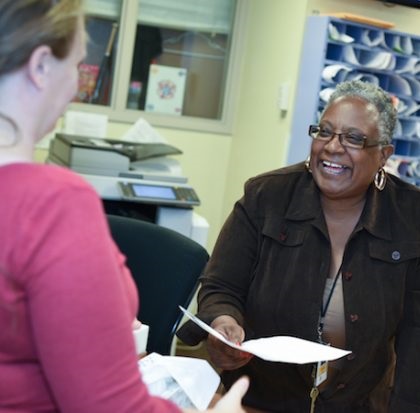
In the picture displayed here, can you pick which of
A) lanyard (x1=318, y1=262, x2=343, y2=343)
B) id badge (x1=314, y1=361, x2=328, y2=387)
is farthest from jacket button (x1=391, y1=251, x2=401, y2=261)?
id badge (x1=314, y1=361, x2=328, y2=387)

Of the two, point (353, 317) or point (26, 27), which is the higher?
point (26, 27)

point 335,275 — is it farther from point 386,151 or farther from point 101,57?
point 101,57

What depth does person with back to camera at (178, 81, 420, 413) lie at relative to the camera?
6.35ft

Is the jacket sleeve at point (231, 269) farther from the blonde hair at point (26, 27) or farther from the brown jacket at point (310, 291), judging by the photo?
the blonde hair at point (26, 27)

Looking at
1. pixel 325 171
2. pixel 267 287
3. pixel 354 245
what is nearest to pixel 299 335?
pixel 267 287

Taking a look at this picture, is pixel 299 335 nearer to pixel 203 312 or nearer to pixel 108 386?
pixel 203 312

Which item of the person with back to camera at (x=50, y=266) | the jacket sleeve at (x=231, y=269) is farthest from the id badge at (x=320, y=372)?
the person with back to camera at (x=50, y=266)

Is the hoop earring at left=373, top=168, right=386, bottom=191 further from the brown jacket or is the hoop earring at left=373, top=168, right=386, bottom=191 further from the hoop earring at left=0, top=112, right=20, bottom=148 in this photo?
the hoop earring at left=0, top=112, right=20, bottom=148

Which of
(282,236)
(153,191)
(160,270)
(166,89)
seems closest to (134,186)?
(153,191)

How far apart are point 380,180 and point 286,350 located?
773mm

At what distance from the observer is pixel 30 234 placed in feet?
2.42

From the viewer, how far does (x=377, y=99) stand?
1991 mm

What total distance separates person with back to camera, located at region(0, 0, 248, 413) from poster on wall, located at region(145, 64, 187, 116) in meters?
3.56

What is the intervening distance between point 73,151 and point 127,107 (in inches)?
52.5
